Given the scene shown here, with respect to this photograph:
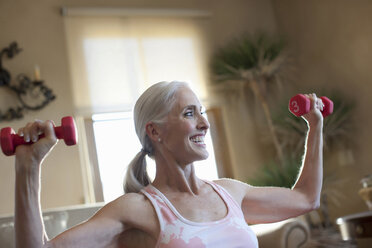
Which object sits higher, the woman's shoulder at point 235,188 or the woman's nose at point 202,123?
the woman's nose at point 202,123

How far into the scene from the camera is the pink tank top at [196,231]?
0.99m

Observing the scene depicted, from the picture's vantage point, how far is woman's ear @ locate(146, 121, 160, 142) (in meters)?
1.14

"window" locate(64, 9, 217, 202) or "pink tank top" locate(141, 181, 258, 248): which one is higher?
"window" locate(64, 9, 217, 202)

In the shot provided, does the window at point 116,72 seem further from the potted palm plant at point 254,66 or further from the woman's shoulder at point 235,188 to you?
the woman's shoulder at point 235,188

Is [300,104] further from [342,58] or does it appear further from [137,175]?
[342,58]

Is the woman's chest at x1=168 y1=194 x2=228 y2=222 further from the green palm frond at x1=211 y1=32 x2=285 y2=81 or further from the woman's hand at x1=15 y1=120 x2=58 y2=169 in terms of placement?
the green palm frond at x1=211 y1=32 x2=285 y2=81

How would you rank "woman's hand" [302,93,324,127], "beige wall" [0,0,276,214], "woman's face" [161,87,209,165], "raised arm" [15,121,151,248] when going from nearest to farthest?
"raised arm" [15,121,151,248]
"woman's face" [161,87,209,165]
"woman's hand" [302,93,324,127]
"beige wall" [0,0,276,214]

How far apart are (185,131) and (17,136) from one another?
38 cm

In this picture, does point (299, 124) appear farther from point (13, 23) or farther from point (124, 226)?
point (124, 226)

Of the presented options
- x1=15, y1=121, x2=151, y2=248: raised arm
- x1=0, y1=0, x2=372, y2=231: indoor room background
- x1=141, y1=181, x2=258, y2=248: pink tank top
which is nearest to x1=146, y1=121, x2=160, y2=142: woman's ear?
x1=141, y1=181, x2=258, y2=248: pink tank top

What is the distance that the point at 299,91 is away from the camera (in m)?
4.92

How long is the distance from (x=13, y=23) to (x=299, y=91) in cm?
275

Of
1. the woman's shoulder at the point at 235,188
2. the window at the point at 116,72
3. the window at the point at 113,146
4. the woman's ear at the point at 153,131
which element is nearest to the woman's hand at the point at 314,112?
the woman's shoulder at the point at 235,188

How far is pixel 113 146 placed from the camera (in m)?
4.18
